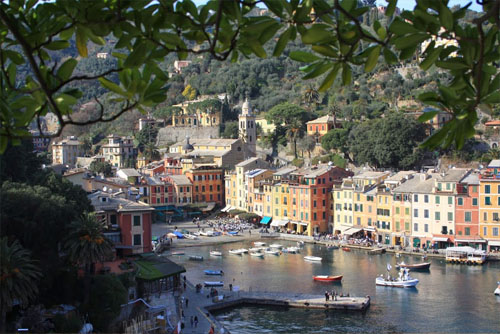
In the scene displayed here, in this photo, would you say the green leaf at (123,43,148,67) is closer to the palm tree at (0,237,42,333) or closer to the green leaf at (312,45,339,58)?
the green leaf at (312,45,339,58)

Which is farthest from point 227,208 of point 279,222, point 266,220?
point 279,222

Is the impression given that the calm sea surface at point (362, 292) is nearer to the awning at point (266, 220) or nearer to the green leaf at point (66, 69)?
the awning at point (266, 220)

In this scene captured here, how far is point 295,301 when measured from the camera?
23.9 metres

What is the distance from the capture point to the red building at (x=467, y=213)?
108ft

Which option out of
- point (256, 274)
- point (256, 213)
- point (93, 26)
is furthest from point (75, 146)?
point (93, 26)

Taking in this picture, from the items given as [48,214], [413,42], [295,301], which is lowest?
[295,301]

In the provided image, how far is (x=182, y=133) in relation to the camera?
65562mm

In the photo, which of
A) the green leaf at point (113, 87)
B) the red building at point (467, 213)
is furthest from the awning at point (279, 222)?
the green leaf at point (113, 87)

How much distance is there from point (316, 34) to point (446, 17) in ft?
1.59

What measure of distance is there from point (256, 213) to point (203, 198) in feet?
18.1

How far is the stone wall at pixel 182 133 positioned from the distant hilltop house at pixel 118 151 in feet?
10.5

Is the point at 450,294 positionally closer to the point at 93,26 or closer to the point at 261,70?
the point at 93,26

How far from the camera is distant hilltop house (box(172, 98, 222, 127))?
6488cm

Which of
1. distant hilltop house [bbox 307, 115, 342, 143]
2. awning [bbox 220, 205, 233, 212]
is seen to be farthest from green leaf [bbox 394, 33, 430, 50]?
distant hilltop house [bbox 307, 115, 342, 143]
